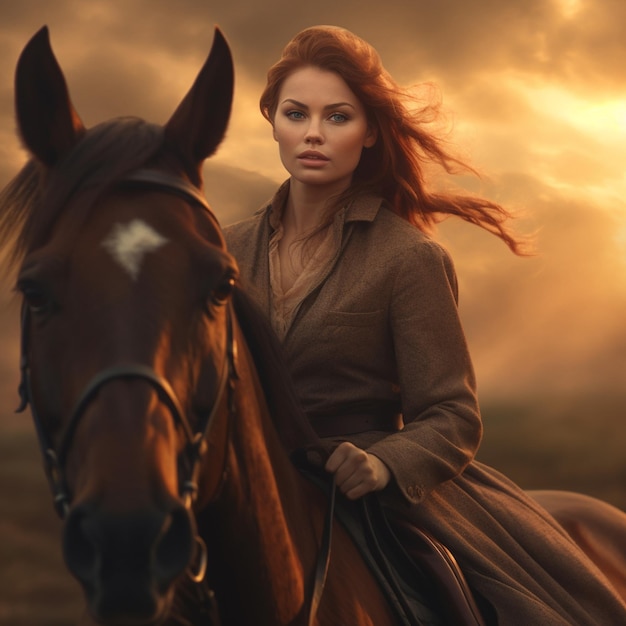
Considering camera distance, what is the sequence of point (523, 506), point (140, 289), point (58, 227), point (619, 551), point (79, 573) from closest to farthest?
point (79, 573) < point (140, 289) < point (58, 227) < point (523, 506) < point (619, 551)

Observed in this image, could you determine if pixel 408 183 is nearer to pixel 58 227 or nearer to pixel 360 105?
pixel 360 105

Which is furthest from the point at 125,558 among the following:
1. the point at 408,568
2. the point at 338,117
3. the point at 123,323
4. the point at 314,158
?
the point at 338,117

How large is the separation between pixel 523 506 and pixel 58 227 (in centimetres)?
185

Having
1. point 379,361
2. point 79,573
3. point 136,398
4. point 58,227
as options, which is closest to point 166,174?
point 58,227

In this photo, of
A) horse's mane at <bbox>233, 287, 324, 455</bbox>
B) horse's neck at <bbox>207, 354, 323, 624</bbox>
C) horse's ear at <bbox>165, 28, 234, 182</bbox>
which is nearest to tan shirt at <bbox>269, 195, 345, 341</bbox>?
horse's mane at <bbox>233, 287, 324, 455</bbox>

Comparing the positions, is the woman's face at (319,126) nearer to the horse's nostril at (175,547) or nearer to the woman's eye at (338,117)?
the woman's eye at (338,117)

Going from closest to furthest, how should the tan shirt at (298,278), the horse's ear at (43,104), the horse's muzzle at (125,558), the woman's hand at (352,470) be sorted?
1. the horse's muzzle at (125,558)
2. the horse's ear at (43,104)
3. the woman's hand at (352,470)
4. the tan shirt at (298,278)

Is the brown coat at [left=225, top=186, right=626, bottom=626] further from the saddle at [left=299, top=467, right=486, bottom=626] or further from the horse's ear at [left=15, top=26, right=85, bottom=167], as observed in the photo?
the horse's ear at [left=15, top=26, right=85, bottom=167]

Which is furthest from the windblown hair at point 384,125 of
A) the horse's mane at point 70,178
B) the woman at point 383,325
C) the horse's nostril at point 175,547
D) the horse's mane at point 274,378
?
the horse's nostril at point 175,547

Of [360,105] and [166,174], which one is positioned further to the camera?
[360,105]

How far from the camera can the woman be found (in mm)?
2676

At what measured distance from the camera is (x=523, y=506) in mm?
3037

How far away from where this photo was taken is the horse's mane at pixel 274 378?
220 centimetres

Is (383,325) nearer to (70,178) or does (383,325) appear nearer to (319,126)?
(319,126)
